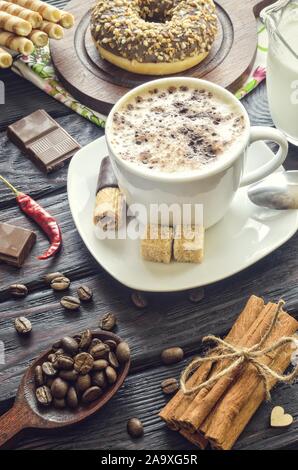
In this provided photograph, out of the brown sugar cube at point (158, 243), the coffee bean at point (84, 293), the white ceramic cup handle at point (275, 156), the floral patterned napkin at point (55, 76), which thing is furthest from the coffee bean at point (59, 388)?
the floral patterned napkin at point (55, 76)

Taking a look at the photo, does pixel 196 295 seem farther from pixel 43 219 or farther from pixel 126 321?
pixel 43 219

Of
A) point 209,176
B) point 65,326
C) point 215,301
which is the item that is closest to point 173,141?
point 209,176

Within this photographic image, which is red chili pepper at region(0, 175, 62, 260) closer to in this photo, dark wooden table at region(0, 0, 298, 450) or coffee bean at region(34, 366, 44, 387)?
dark wooden table at region(0, 0, 298, 450)

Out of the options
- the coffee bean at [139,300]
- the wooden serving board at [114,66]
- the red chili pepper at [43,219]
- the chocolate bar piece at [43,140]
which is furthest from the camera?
the wooden serving board at [114,66]

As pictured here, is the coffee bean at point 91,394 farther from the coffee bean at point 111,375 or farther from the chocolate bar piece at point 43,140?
the chocolate bar piece at point 43,140
